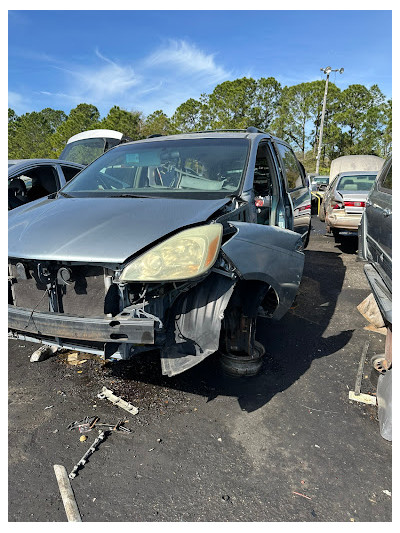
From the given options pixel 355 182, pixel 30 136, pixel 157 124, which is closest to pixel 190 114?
pixel 157 124

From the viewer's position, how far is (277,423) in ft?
7.86

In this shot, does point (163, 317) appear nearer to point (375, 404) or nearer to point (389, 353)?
point (375, 404)

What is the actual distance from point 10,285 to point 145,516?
164 centimetres

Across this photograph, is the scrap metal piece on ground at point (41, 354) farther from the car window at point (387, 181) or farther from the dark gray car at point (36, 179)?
the car window at point (387, 181)

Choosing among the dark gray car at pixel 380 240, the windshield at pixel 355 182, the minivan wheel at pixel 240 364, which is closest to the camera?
the minivan wheel at pixel 240 364

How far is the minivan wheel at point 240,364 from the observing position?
2867mm

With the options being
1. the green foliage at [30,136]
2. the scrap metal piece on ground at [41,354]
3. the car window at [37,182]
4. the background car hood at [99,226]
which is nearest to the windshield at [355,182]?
the car window at [37,182]

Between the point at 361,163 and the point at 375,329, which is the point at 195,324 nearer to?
the point at 375,329

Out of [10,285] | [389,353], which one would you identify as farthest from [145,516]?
[389,353]

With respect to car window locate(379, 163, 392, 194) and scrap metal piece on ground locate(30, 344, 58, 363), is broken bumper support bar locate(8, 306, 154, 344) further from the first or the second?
car window locate(379, 163, 392, 194)

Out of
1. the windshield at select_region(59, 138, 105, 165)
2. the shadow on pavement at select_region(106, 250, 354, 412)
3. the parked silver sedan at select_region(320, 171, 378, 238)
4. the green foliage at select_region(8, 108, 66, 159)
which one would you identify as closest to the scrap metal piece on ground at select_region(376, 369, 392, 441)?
the shadow on pavement at select_region(106, 250, 354, 412)

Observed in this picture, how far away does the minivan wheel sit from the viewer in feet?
9.41

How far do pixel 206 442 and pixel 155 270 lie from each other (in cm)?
118

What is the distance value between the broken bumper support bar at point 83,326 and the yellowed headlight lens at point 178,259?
0.26 m
